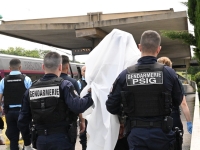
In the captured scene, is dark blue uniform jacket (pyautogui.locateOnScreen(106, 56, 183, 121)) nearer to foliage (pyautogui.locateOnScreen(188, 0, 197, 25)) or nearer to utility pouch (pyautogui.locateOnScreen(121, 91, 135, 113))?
utility pouch (pyautogui.locateOnScreen(121, 91, 135, 113))

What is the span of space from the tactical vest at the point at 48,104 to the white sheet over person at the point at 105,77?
0.37 meters

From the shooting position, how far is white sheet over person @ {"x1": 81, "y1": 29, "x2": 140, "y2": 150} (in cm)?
364

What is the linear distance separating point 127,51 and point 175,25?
1377cm

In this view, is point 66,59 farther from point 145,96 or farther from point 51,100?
point 145,96

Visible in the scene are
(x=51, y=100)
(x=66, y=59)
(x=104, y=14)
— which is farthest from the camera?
(x=104, y=14)

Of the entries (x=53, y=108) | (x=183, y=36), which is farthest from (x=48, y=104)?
(x=183, y=36)

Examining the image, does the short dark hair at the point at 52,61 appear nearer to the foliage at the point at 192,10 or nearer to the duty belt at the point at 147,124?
the duty belt at the point at 147,124

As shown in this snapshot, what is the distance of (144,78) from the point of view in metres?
3.20

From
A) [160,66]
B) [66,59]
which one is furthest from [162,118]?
[66,59]

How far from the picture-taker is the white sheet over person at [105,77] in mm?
3643

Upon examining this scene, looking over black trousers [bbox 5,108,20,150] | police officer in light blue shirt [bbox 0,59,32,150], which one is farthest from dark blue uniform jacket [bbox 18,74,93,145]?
police officer in light blue shirt [bbox 0,59,32,150]

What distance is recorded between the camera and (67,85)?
3586 mm

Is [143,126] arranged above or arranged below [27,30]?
below

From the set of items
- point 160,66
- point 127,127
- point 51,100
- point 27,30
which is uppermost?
point 27,30
